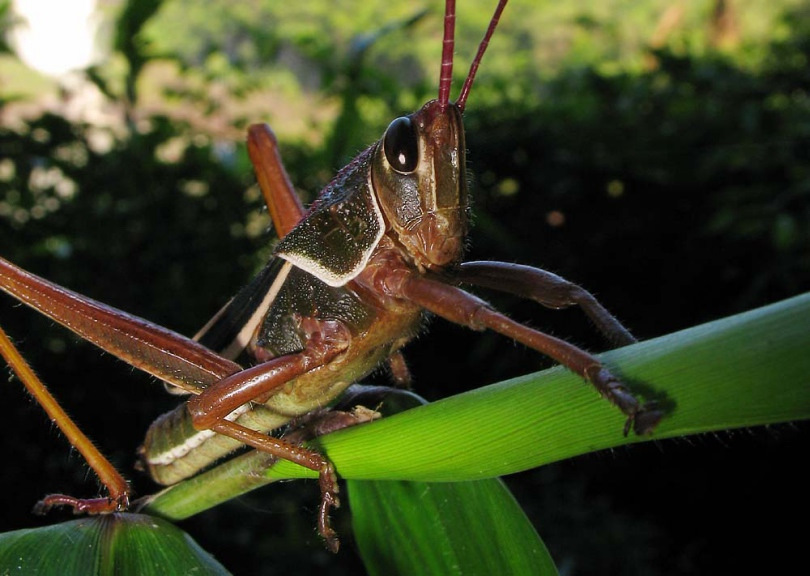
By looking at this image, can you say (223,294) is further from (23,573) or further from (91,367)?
(23,573)

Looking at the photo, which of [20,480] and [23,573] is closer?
[23,573]

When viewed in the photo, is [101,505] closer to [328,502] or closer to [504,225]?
[328,502]

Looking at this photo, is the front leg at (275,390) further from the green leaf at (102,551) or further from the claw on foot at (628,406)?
the claw on foot at (628,406)

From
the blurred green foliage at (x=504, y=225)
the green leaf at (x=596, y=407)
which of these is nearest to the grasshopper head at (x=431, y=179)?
the green leaf at (x=596, y=407)

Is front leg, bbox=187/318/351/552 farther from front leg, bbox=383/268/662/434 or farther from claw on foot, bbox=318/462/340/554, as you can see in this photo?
front leg, bbox=383/268/662/434

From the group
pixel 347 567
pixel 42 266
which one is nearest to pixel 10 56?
pixel 42 266

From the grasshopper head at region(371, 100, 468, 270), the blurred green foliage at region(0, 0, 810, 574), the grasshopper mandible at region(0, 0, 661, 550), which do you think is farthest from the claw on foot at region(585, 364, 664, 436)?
the blurred green foliage at region(0, 0, 810, 574)
